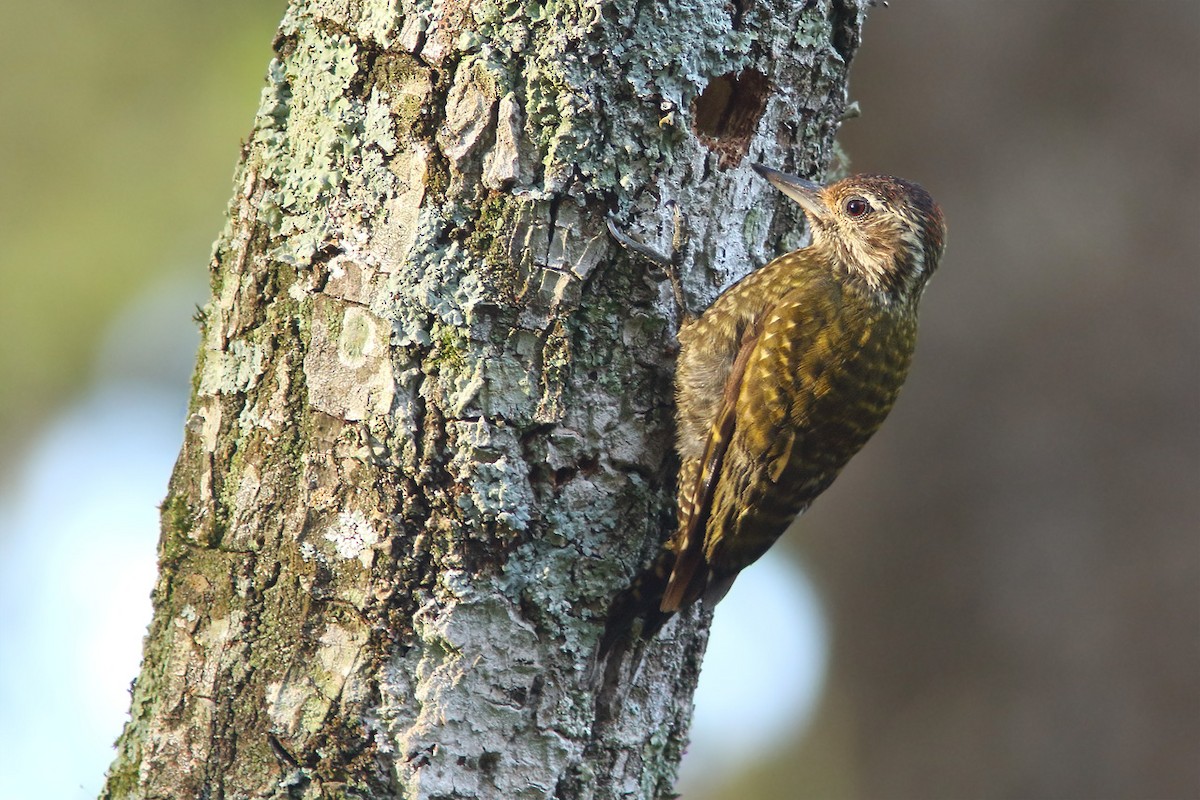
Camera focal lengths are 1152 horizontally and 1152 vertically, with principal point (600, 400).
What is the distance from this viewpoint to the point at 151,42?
6.64 m

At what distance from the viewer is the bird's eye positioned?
3.18 meters

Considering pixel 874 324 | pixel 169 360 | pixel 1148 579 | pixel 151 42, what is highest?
pixel 151 42

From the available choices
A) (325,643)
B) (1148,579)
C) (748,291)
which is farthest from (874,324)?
(1148,579)

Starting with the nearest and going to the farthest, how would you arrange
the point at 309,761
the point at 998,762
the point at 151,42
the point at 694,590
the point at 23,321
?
the point at 309,761 → the point at 694,590 → the point at 998,762 → the point at 151,42 → the point at 23,321

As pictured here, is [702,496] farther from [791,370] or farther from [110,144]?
[110,144]

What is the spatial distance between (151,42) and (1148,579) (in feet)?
19.3

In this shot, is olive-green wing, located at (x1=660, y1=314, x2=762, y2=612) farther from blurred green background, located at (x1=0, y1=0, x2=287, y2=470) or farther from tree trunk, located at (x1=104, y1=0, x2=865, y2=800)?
blurred green background, located at (x1=0, y1=0, x2=287, y2=470)

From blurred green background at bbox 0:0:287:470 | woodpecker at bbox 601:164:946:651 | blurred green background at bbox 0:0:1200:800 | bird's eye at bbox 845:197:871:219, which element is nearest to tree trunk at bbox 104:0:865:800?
woodpecker at bbox 601:164:946:651

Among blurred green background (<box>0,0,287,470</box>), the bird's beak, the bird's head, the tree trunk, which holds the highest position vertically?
blurred green background (<box>0,0,287,470</box>)

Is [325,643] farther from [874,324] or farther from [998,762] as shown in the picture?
[998,762]

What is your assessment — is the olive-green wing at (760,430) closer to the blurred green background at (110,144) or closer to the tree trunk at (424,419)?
the tree trunk at (424,419)

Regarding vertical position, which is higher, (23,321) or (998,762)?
(23,321)

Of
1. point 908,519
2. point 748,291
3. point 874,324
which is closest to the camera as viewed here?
point 748,291

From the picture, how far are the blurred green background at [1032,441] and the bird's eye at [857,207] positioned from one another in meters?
1.65
